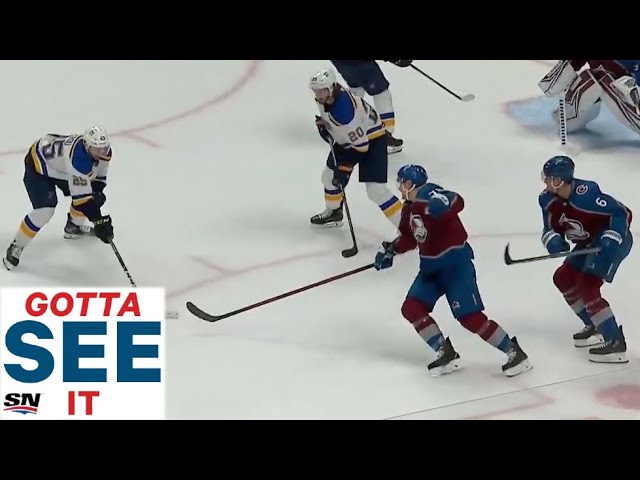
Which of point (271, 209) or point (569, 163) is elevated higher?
point (271, 209)

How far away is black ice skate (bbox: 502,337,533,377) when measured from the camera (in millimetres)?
4816

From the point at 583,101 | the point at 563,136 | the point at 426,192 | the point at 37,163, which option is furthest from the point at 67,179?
the point at 583,101

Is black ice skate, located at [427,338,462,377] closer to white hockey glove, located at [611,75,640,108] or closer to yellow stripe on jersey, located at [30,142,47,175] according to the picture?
yellow stripe on jersey, located at [30,142,47,175]

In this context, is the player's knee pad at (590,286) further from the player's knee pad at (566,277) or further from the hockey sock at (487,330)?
the hockey sock at (487,330)

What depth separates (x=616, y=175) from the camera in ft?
21.2


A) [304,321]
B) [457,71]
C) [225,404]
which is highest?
[457,71]

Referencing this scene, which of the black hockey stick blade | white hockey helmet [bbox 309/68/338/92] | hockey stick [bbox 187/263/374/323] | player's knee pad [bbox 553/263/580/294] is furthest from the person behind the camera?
the black hockey stick blade

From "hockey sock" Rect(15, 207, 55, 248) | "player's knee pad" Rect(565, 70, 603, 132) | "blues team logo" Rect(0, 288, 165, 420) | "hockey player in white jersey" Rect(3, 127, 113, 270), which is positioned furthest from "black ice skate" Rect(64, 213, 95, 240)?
"player's knee pad" Rect(565, 70, 603, 132)

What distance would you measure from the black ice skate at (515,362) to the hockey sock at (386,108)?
6.77 ft

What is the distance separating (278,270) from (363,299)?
1.30 ft

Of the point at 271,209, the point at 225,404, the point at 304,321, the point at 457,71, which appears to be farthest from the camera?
the point at 457,71

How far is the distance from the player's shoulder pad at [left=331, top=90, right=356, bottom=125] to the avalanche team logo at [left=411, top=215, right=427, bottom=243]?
0.91 m

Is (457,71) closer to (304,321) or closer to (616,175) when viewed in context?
(616,175)
